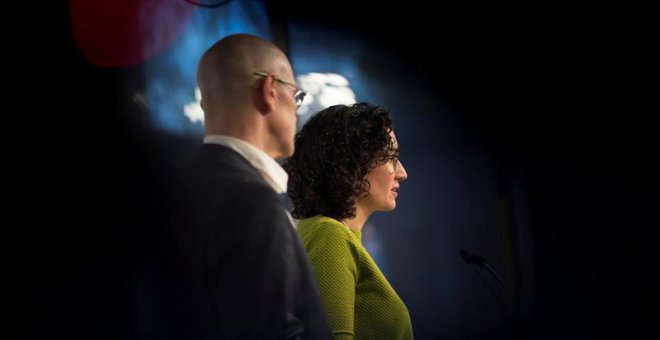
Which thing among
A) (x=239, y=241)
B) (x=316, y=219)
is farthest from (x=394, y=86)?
(x=239, y=241)

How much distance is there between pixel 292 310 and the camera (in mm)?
990

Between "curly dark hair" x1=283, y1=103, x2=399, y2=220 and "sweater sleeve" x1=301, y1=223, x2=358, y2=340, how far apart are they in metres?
0.09

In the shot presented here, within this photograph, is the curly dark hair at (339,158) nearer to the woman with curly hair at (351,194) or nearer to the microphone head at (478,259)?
the woman with curly hair at (351,194)

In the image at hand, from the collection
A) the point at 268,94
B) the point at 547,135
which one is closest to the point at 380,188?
the point at 268,94

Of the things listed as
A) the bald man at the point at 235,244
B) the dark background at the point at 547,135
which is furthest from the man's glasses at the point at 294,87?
the dark background at the point at 547,135

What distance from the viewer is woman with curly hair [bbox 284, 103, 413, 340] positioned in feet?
4.38

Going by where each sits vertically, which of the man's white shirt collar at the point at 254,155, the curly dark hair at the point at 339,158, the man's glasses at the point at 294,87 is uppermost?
the man's glasses at the point at 294,87

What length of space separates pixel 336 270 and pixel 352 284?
0.04 metres

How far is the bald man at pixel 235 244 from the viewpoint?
0.97 m

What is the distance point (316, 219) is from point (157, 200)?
0.40 meters

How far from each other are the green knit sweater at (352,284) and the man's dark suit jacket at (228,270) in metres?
0.24

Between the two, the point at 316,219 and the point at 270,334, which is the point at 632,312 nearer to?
the point at 316,219

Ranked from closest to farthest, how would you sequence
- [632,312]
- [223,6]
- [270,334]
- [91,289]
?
[270,334] < [91,289] < [223,6] < [632,312]

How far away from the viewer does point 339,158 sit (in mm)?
1441
